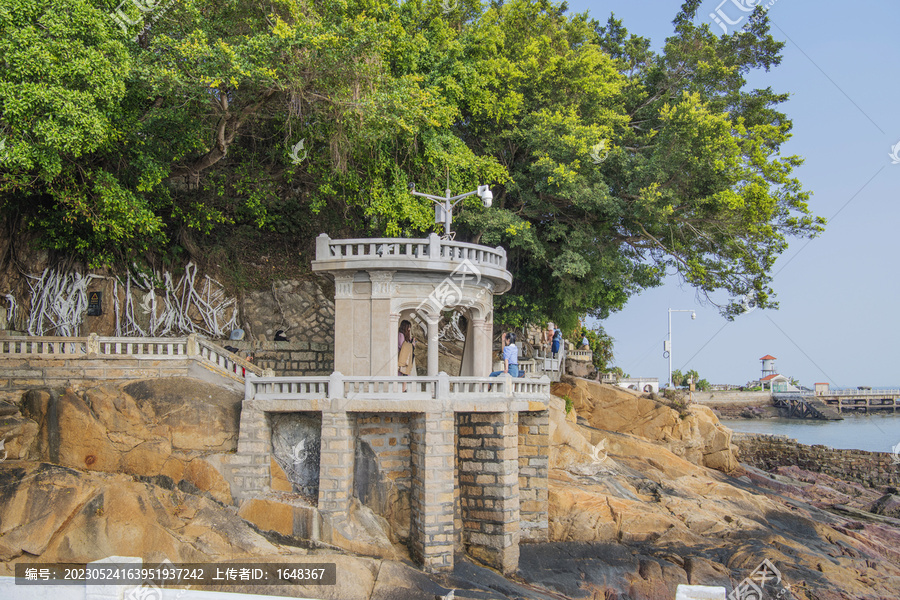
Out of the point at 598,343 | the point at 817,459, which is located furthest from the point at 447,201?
the point at 817,459

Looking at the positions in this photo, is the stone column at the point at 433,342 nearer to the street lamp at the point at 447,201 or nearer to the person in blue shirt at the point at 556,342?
the street lamp at the point at 447,201

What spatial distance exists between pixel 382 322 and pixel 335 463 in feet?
14.1

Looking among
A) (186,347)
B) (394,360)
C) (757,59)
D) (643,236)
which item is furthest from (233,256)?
(757,59)

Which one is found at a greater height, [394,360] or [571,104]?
[571,104]

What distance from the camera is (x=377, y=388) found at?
17172 millimetres

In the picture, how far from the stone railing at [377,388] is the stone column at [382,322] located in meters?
1.66

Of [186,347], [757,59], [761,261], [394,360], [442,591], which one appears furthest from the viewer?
[757,59]

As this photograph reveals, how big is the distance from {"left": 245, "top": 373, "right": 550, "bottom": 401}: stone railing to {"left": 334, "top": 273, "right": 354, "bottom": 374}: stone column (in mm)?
1375

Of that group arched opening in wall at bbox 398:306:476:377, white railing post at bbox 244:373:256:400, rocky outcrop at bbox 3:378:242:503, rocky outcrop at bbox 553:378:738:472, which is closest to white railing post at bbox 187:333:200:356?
rocky outcrop at bbox 3:378:242:503

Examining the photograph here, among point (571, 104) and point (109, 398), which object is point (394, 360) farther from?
point (571, 104)

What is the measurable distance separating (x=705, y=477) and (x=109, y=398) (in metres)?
21.3

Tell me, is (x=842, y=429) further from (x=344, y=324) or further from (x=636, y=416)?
(x=344, y=324)

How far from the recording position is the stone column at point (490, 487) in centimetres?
1770

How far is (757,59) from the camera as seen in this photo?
30.3 m
